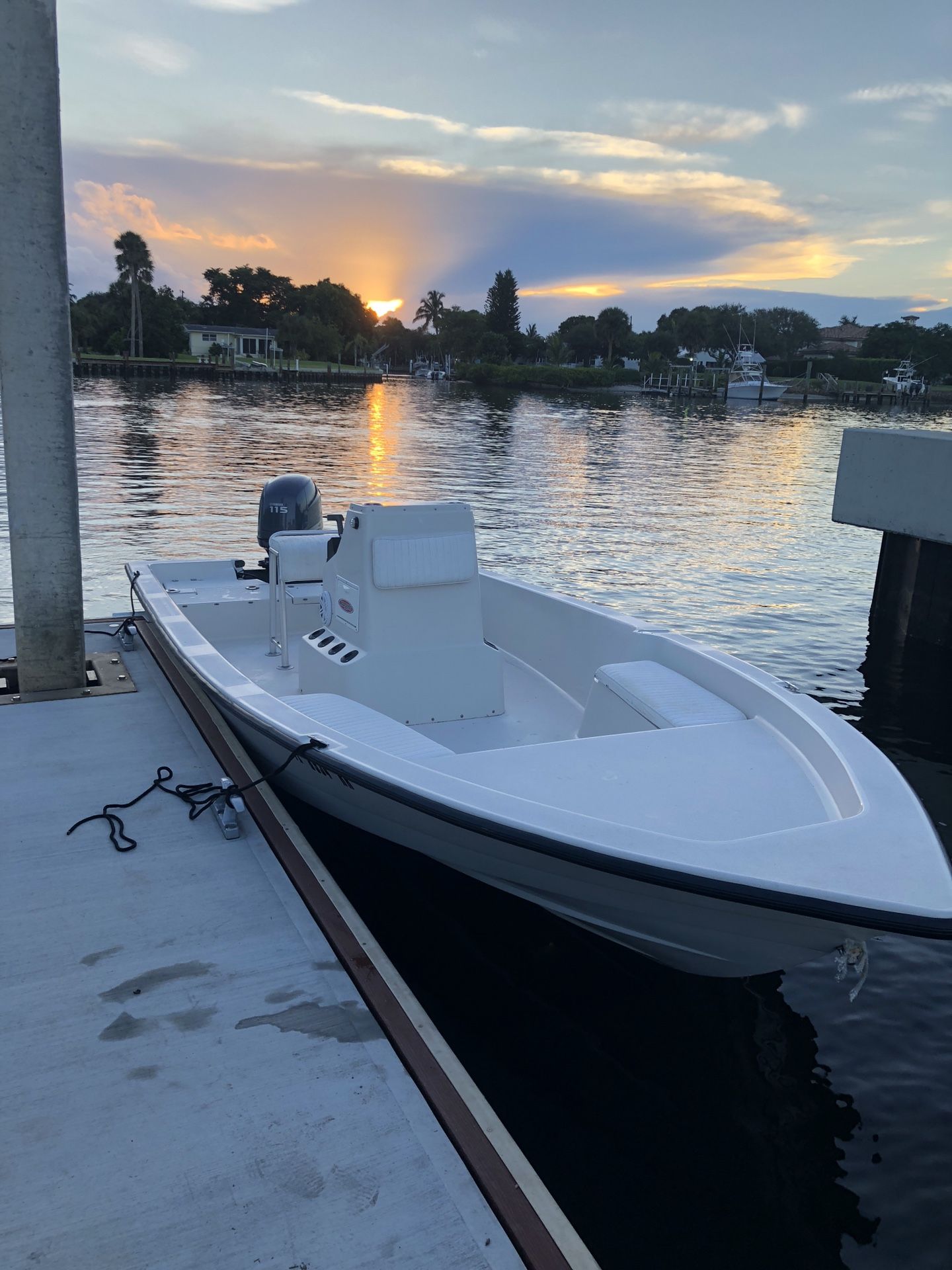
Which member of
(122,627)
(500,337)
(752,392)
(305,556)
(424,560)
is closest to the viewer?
(424,560)

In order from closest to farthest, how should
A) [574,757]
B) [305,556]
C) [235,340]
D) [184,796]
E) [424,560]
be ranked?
[574,757] → [184,796] → [424,560] → [305,556] → [235,340]

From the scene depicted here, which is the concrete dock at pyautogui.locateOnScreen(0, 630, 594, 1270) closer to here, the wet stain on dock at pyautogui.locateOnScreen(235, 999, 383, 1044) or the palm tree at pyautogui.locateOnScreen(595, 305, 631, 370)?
the wet stain on dock at pyautogui.locateOnScreen(235, 999, 383, 1044)

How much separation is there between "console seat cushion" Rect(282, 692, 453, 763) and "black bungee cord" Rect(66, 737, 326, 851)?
223mm

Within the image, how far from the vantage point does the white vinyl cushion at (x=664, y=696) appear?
432 centimetres

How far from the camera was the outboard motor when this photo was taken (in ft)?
25.1

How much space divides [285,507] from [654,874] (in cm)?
548

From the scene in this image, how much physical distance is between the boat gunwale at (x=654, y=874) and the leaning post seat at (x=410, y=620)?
1229 mm

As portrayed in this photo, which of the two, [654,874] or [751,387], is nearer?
[654,874]

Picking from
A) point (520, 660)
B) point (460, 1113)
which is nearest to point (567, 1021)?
point (460, 1113)

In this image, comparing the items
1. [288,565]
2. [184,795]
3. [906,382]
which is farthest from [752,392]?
[184,795]

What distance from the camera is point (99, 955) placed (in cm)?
327

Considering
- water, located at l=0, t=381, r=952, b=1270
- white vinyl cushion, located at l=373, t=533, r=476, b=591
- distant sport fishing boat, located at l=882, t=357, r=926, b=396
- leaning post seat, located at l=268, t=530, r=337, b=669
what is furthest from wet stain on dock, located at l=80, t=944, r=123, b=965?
distant sport fishing boat, located at l=882, t=357, r=926, b=396

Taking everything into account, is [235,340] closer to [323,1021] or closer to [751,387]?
[751,387]

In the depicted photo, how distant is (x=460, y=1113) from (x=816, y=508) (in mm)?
21223
